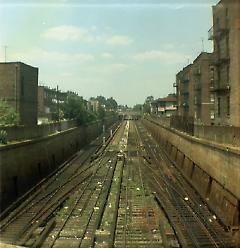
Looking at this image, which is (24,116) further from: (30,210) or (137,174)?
(30,210)

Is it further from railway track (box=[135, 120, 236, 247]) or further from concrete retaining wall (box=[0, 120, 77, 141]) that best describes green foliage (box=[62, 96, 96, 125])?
railway track (box=[135, 120, 236, 247])

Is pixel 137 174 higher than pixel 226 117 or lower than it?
lower

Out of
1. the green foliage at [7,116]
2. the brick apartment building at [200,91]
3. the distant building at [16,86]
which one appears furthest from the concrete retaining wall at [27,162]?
the brick apartment building at [200,91]

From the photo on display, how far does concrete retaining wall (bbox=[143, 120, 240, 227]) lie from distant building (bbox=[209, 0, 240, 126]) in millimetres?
3243

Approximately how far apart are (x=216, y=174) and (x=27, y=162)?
948 centimetres

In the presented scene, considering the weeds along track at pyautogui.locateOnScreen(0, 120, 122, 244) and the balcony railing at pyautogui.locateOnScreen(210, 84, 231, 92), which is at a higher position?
the balcony railing at pyautogui.locateOnScreen(210, 84, 231, 92)

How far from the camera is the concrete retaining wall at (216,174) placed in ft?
49.1

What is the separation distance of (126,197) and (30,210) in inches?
171

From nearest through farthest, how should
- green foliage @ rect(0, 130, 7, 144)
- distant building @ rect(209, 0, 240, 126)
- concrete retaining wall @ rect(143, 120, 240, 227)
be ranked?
concrete retaining wall @ rect(143, 120, 240, 227) → green foliage @ rect(0, 130, 7, 144) → distant building @ rect(209, 0, 240, 126)

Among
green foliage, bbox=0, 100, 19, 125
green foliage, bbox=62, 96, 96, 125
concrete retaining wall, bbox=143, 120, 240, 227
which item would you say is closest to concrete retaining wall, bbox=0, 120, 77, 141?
green foliage, bbox=0, 100, 19, 125

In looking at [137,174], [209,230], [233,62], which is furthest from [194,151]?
[209,230]

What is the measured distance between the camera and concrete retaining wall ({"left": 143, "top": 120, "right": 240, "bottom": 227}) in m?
15.0

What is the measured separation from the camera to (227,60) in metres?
29.2

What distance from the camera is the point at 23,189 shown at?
20.6m
